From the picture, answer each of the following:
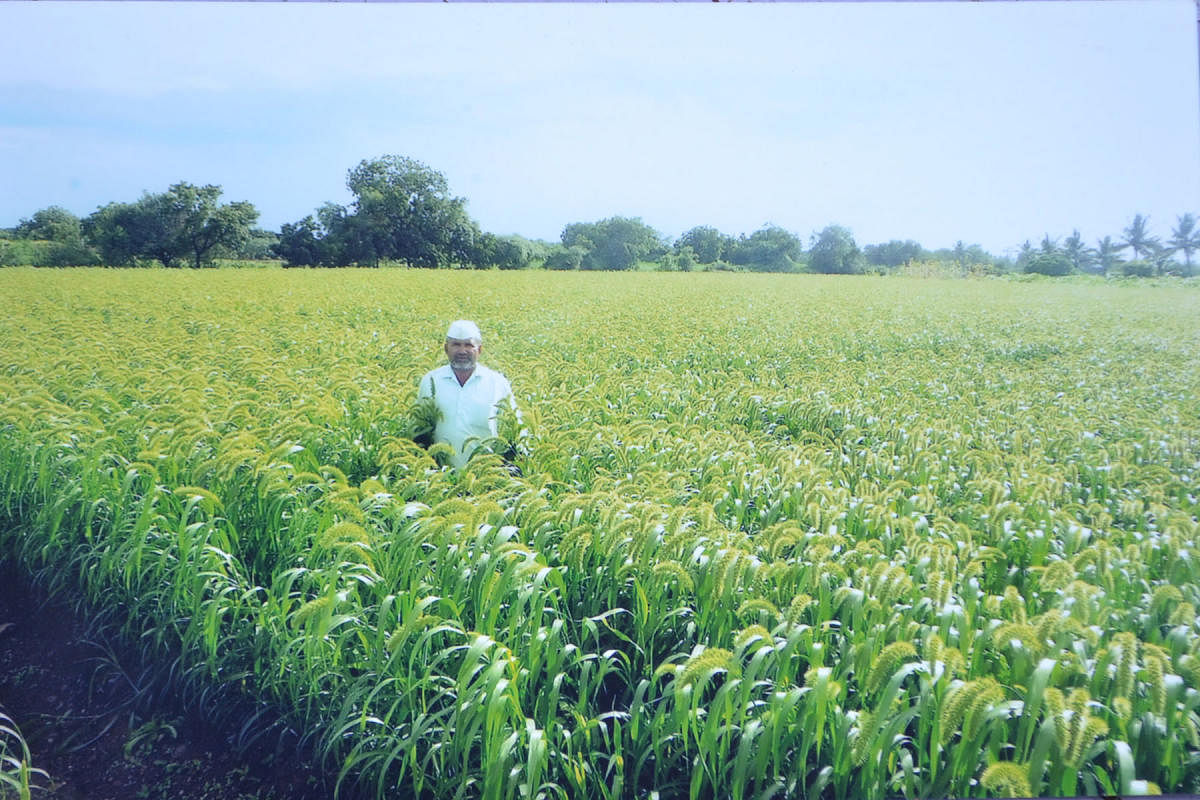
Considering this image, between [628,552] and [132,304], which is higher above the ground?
[132,304]

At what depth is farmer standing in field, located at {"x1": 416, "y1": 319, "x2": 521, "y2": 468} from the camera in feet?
8.64

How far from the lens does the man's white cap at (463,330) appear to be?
2.59 meters

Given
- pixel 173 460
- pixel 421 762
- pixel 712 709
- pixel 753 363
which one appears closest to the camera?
pixel 712 709

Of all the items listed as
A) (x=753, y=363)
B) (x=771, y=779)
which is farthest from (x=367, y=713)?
(x=753, y=363)

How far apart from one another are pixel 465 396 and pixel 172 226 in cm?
104

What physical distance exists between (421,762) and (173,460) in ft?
4.25

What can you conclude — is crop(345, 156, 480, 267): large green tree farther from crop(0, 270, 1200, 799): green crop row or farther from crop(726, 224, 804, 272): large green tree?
crop(726, 224, 804, 272): large green tree

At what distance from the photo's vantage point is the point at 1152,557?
6.50 feet

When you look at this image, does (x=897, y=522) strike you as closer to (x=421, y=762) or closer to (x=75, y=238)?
(x=421, y=762)

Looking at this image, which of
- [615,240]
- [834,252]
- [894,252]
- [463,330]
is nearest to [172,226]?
[463,330]

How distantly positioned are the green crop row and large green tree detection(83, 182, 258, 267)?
0.40 ft

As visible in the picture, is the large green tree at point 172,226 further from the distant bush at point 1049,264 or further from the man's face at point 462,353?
the distant bush at point 1049,264

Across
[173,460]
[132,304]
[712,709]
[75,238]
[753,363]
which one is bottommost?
[712,709]

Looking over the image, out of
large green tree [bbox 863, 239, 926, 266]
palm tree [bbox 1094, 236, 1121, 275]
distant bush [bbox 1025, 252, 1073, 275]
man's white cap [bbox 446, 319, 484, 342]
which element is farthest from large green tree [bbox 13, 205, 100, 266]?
palm tree [bbox 1094, 236, 1121, 275]
